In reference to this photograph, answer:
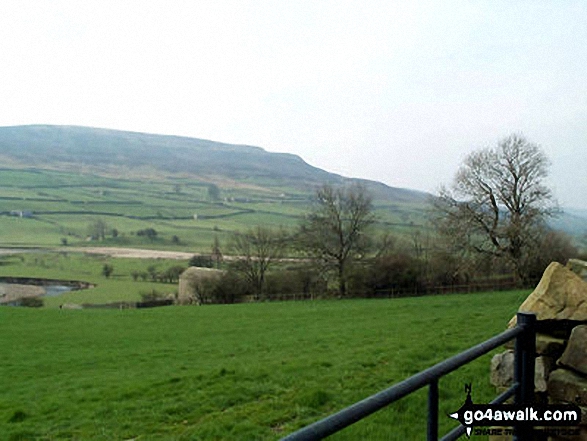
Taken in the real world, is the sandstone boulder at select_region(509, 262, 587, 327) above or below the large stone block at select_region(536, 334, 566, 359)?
above

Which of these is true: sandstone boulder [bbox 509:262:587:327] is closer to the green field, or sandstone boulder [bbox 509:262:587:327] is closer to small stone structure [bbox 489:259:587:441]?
small stone structure [bbox 489:259:587:441]

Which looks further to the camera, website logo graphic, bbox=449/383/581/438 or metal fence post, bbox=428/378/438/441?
website logo graphic, bbox=449/383/581/438

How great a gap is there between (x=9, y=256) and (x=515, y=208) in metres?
90.0

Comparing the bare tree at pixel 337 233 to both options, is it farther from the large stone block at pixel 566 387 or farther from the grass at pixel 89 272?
the large stone block at pixel 566 387

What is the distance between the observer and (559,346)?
18.4 feet

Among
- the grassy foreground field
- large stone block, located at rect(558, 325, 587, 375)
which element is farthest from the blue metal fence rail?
the grassy foreground field

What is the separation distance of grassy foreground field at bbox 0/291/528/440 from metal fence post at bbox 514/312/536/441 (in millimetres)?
2982

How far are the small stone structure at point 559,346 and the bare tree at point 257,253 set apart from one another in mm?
48157

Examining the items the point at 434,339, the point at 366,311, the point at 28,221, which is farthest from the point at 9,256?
the point at 434,339

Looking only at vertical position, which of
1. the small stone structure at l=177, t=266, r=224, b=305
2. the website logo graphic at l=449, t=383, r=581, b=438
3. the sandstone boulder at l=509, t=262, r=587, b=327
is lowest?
the small stone structure at l=177, t=266, r=224, b=305

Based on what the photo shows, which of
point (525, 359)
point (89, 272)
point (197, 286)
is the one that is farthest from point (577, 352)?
point (89, 272)

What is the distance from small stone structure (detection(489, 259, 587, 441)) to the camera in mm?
5297

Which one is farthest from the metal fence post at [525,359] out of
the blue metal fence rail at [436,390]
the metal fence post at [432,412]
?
the metal fence post at [432,412]

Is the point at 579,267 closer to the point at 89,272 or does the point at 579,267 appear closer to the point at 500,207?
the point at 500,207
